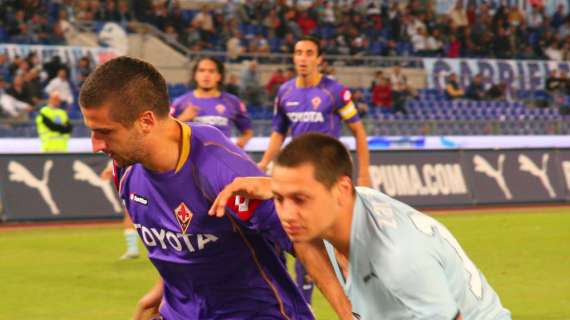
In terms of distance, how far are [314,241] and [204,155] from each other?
64 cm

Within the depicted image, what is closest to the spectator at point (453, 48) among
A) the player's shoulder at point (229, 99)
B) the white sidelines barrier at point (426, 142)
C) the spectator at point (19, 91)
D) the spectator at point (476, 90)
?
the spectator at point (476, 90)

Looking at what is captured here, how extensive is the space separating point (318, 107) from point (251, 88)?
15691 mm

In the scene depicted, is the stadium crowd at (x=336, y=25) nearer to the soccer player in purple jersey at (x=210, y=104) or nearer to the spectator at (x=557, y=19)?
the spectator at (x=557, y=19)

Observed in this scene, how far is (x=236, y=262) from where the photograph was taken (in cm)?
457

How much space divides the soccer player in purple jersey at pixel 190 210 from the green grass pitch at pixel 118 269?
4.70 metres

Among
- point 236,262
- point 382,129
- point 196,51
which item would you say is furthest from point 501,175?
point 236,262

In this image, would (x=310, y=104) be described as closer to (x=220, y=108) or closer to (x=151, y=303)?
(x=220, y=108)

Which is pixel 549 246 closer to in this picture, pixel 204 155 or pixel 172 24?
pixel 204 155

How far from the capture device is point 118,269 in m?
12.1

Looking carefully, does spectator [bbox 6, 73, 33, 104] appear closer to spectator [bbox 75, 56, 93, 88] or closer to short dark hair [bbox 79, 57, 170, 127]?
spectator [bbox 75, 56, 93, 88]

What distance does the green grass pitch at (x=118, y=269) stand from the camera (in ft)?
31.8

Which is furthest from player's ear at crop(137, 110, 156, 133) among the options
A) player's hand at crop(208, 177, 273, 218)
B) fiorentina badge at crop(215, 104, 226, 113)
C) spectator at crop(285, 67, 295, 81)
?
spectator at crop(285, 67, 295, 81)

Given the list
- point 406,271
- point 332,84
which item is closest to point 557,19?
point 332,84

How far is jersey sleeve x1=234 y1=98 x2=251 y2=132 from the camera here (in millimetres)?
13047
